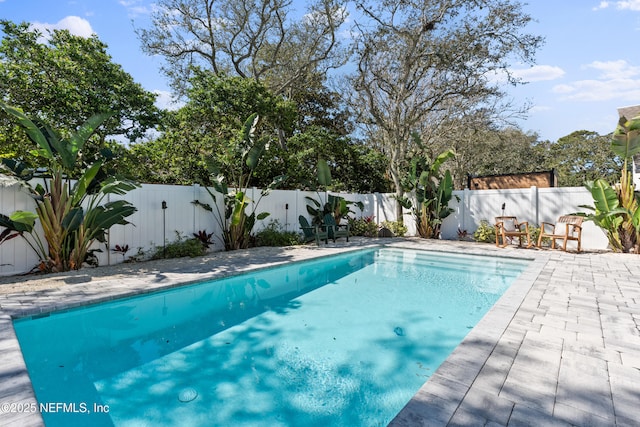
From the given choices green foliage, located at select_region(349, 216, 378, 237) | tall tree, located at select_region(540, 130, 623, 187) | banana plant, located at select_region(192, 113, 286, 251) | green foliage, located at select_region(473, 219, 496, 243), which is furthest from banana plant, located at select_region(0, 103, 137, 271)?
tall tree, located at select_region(540, 130, 623, 187)

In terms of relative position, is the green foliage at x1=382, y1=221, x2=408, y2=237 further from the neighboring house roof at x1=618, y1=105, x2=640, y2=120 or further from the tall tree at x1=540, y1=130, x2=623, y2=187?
the tall tree at x1=540, y1=130, x2=623, y2=187

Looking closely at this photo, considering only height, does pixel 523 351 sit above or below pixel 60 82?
below

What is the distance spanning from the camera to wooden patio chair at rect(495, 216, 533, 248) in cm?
907

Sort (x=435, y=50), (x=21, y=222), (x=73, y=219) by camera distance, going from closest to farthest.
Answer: (x=21, y=222), (x=73, y=219), (x=435, y=50)

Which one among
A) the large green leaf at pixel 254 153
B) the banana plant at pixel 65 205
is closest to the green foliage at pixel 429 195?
the large green leaf at pixel 254 153

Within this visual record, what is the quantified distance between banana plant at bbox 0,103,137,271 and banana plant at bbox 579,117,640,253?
10606mm

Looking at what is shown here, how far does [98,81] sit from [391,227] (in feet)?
33.2

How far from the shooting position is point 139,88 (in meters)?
8.75

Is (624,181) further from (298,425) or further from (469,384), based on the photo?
(298,425)

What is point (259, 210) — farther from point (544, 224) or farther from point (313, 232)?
point (544, 224)

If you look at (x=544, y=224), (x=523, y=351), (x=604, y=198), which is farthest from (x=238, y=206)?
(x=604, y=198)

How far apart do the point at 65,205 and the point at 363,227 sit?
925 cm

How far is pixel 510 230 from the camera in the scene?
948 cm

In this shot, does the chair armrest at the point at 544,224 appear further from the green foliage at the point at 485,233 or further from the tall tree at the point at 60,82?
the tall tree at the point at 60,82
